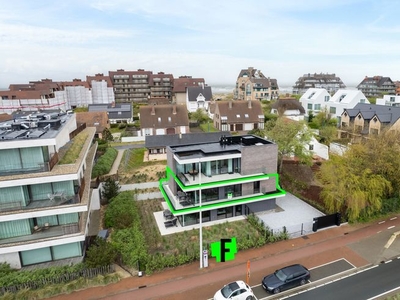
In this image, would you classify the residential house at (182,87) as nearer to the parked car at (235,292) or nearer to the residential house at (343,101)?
the residential house at (343,101)

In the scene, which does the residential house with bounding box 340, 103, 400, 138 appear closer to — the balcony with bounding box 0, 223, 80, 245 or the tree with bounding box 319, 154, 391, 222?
the tree with bounding box 319, 154, 391, 222

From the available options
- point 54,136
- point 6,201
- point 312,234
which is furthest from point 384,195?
point 6,201

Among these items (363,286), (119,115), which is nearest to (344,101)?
(363,286)

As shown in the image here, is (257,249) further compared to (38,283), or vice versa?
(257,249)

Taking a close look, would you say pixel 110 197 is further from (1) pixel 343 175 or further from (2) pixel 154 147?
(1) pixel 343 175

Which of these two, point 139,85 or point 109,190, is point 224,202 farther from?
point 139,85

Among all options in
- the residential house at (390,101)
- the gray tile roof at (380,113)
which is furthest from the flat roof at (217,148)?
the residential house at (390,101)
